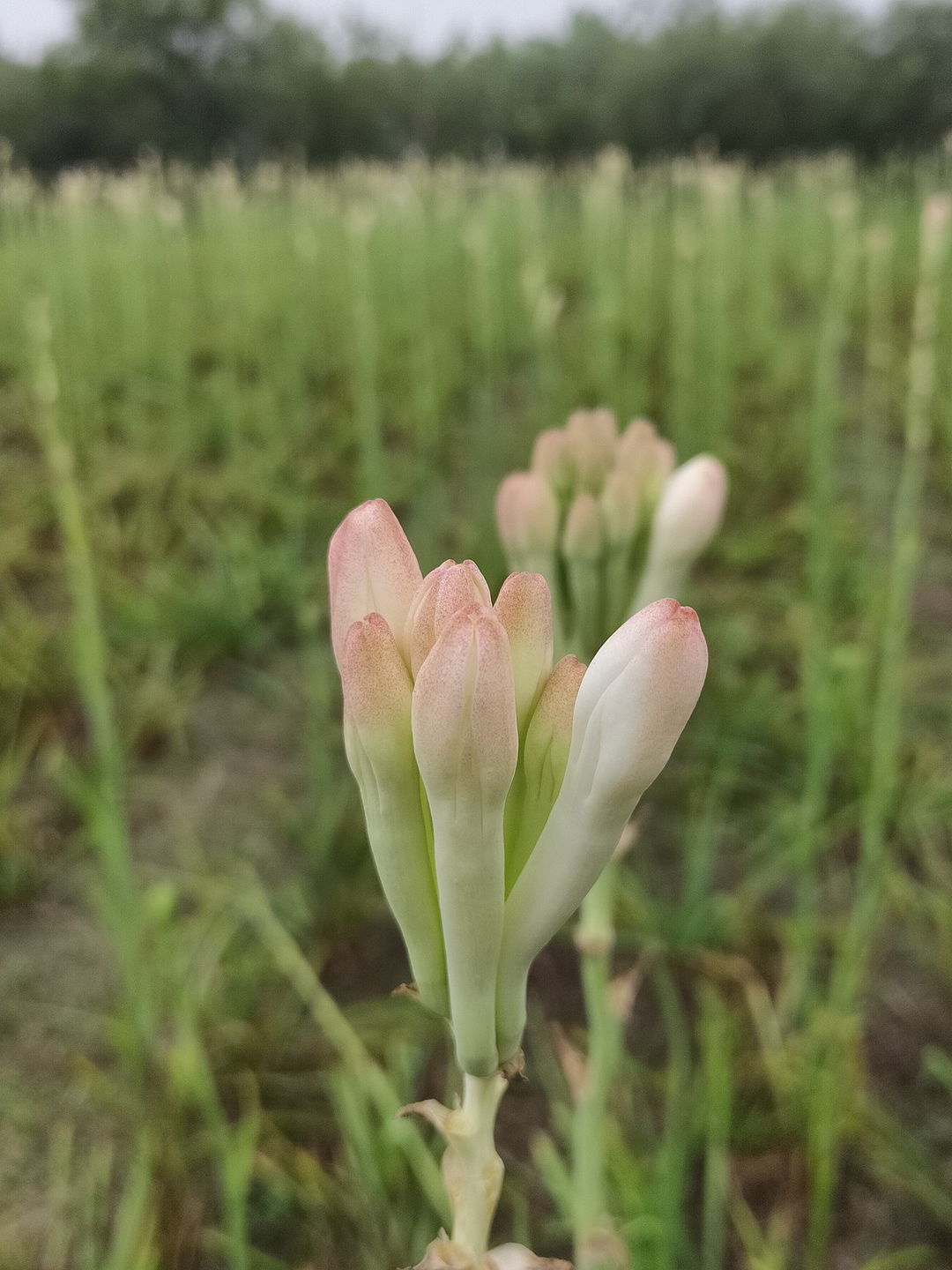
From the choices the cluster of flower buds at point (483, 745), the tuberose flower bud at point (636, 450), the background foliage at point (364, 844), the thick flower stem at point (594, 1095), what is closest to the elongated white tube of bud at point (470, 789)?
the cluster of flower buds at point (483, 745)

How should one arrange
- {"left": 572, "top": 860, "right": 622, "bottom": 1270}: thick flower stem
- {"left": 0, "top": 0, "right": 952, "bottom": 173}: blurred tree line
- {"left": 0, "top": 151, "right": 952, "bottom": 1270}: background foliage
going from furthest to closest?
{"left": 0, "top": 0, "right": 952, "bottom": 173}: blurred tree line < {"left": 0, "top": 151, "right": 952, "bottom": 1270}: background foliage < {"left": 572, "top": 860, "right": 622, "bottom": 1270}: thick flower stem

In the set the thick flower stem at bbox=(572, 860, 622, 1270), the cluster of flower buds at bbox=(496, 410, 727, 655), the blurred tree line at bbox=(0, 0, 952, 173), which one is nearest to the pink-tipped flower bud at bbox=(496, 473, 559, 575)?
the cluster of flower buds at bbox=(496, 410, 727, 655)

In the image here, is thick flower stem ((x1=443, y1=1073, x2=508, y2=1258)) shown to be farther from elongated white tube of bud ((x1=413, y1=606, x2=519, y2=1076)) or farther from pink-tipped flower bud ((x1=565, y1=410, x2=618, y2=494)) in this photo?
pink-tipped flower bud ((x1=565, y1=410, x2=618, y2=494))

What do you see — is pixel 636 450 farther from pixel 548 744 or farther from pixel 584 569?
pixel 548 744

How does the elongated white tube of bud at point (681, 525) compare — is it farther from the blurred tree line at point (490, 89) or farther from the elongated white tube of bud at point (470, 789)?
the blurred tree line at point (490, 89)

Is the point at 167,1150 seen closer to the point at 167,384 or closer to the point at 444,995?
the point at 444,995

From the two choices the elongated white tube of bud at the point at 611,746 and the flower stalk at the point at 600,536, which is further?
the flower stalk at the point at 600,536

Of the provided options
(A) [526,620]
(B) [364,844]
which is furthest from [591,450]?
(B) [364,844]
